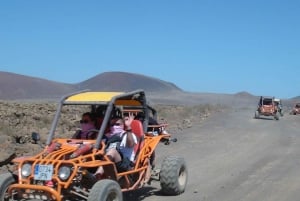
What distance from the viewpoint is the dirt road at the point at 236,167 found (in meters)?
9.86

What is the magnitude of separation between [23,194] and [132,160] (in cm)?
200

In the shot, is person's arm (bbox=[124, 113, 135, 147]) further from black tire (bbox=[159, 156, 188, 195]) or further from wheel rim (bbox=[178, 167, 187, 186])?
wheel rim (bbox=[178, 167, 187, 186])

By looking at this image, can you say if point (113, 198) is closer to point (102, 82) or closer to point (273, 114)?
point (273, 114)

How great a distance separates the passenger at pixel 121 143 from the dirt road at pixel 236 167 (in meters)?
1.11

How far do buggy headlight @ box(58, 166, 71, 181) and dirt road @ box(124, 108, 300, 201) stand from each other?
2.28m

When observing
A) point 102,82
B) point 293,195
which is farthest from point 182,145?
point 102,82

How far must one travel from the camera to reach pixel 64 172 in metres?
7.29

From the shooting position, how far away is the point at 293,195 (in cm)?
1001

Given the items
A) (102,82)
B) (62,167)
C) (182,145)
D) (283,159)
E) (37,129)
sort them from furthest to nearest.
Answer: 1. (102,82)
2. (37,129)
3. (182,145)
4. (283,159)
5. (62,167)

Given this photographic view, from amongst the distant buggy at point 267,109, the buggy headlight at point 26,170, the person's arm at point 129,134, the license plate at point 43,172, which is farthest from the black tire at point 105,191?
the distant buggy at point 267,109

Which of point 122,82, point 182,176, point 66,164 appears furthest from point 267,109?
point 122,82

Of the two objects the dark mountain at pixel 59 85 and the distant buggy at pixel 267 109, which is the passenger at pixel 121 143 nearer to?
the distant buggy at pixel 267 109

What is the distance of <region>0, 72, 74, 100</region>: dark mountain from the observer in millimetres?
76113

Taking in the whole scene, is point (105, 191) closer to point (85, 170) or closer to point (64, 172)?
point (85, 170)
